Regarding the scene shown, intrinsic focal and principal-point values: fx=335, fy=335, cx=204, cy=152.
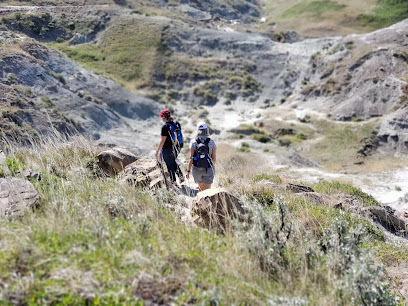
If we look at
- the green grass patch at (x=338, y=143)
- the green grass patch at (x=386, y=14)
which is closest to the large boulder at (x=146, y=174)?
the green grass patch at (x=338, y=143)

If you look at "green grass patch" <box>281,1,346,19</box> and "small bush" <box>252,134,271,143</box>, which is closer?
"small bush" <box>252,134,271,143</box>

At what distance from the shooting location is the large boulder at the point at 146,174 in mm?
6807

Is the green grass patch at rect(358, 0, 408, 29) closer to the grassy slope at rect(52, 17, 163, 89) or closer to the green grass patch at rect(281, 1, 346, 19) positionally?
the green grass patch at rect(281, 1, 346, 19)

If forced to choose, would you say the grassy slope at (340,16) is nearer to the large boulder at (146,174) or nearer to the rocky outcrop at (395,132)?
the rocky outcrop at (395,132)

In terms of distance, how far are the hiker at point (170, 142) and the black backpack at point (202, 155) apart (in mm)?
901

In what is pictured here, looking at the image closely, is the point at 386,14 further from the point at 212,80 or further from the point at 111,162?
the point at 111,162

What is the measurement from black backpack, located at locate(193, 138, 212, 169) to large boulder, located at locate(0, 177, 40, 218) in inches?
135

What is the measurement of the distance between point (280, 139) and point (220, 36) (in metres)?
29.3

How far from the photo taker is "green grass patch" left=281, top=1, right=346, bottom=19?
81.0 meters

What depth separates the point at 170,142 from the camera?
8.23 m

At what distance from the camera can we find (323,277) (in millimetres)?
3727

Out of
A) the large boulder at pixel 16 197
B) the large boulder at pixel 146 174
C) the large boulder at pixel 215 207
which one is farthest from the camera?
the large boulder at pixel 146 174

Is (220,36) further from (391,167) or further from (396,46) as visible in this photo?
(391,167)

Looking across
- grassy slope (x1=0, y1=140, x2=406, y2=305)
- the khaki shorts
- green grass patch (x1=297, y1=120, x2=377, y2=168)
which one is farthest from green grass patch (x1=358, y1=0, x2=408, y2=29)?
grassy slope (x1=0, y1=140, x2=406, y2=305)
